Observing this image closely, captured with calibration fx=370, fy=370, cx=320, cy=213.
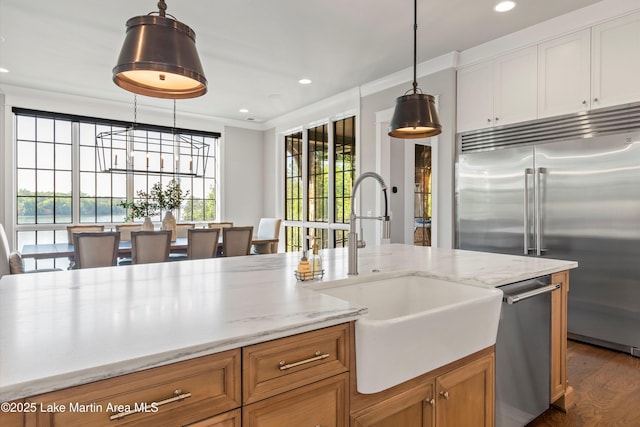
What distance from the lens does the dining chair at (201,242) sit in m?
4.00

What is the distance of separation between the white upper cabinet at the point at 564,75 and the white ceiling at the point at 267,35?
0.27 metres

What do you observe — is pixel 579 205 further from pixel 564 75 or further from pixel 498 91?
pixel 498 91

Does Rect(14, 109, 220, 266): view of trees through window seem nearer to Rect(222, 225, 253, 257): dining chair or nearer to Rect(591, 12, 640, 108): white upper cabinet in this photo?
Rect(222, 225, 253, 257): dining chair

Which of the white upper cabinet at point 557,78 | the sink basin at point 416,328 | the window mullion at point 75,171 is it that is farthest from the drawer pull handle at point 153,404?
the window mullion at point 75,171

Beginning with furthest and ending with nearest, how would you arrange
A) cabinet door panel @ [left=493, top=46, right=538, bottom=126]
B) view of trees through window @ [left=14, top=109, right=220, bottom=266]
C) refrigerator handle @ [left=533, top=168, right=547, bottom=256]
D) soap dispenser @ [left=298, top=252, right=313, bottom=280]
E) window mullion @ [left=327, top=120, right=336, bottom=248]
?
window mullion @ [left=327, top=120, right=336, bottom=248], view of trees through window @ [left=14, top=109, right=220, bottom=266], cabinet door panel @ [left=493, top=46, right=538, bottom=126], refrigerator handle @ [left=533, top=168, right=547, bottom=256], soap dispenser @ [left=298, top=252, right=313, bottom=280]

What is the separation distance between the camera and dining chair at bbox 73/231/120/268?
132 inches

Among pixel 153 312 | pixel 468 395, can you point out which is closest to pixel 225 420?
pixel 153 312

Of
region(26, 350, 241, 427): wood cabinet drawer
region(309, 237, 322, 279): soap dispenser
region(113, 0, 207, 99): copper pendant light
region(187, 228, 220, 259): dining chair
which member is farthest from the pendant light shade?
region(187, 228, 220, 259): dining chair

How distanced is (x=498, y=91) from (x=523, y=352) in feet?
9.22

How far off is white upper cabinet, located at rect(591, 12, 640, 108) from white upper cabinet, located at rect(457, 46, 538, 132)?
48 cm

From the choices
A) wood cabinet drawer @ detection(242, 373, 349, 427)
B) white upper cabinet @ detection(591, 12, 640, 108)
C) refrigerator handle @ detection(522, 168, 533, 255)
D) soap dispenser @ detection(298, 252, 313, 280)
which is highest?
white upper cabinet @ detection(591, 12, 640, 108)

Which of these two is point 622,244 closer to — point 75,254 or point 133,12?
point 133,12

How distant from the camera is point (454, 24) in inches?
131

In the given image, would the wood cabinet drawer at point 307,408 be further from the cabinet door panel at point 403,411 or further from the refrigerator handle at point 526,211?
the refrigerator handle at point 526,211
